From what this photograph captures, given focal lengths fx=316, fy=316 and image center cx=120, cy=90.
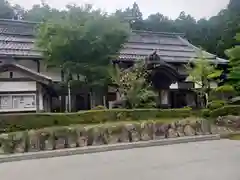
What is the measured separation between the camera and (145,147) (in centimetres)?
1145

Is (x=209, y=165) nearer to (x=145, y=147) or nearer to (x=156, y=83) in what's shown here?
(x=145, y=147)

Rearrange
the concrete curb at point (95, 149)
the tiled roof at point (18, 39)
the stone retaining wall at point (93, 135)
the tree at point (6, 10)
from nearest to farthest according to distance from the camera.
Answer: the concrete curb at point (95, 149) < the stone retaining wall at point (93, 135) < the tiled roof at point (18, 39) < the tree at point (6, 10)

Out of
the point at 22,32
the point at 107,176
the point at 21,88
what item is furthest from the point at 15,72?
the point at 107,176

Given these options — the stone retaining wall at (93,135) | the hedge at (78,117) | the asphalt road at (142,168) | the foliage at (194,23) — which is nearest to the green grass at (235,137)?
the stone retaining wall at (93,135)

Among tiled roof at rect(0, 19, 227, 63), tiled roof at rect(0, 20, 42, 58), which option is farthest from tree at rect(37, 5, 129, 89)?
tiled roof at rect(0, 19, 227, 63)

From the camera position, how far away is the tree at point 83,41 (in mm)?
16953

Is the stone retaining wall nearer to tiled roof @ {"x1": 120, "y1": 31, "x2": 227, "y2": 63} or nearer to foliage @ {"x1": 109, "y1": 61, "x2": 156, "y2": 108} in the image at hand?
foliage @ {"x1": 109, "y1": 61, "x2": 156, "y2": 108}

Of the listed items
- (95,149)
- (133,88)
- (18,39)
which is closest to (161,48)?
(133,88)

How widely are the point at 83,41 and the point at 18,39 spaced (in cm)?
772

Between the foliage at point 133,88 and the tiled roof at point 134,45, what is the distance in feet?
12.2

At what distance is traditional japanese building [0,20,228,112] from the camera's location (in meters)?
17.0

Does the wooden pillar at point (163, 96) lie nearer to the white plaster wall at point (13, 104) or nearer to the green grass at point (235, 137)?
the green grass at point (235, 137)

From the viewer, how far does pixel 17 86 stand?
55.8 ft

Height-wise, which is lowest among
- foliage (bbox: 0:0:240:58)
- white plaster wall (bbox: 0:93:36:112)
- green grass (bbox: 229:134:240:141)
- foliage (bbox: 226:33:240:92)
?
green grass (bbox: 229:134:240:141)
